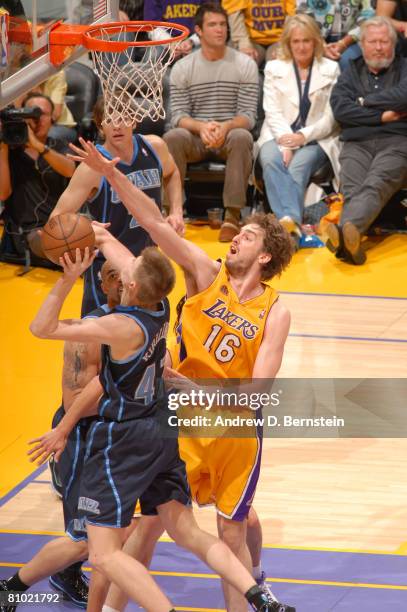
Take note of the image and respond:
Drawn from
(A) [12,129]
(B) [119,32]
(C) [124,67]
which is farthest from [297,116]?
(B) [119,32]

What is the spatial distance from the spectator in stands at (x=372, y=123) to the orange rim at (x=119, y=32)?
454 centimetres

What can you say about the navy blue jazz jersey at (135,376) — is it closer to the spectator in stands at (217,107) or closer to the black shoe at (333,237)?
the black shoe at (333,237)

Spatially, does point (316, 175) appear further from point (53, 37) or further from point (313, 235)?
point (53, 37)

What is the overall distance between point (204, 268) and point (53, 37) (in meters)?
1.82

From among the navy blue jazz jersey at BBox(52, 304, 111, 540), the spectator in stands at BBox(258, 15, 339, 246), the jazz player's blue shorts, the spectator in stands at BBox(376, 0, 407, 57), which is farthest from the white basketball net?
the spectator in stands at BBox(376, 0, 407, 57)

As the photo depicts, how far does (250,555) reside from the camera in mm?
4973

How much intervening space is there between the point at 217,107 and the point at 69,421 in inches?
274

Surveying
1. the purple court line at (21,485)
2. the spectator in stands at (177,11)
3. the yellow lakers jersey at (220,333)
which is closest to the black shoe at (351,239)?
the spectator in stands at (177,11)

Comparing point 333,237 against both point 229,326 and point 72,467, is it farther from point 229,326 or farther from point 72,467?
point 72,467

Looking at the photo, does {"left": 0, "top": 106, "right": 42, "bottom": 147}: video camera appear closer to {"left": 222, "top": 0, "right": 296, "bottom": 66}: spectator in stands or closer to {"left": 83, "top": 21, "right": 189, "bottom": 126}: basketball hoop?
{"left": 83, "top": 21, "right": 189, "bottom": 126}: basketball hoop

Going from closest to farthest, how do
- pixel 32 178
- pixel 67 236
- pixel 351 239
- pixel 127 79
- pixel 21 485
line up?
pixel 67 236, pixel 127 79, pixel 21 485, pixel 351 239, pixel 32 178

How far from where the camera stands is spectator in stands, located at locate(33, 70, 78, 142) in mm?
11031

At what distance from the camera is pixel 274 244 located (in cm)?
506

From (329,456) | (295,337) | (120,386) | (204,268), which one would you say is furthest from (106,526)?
(295,337)
